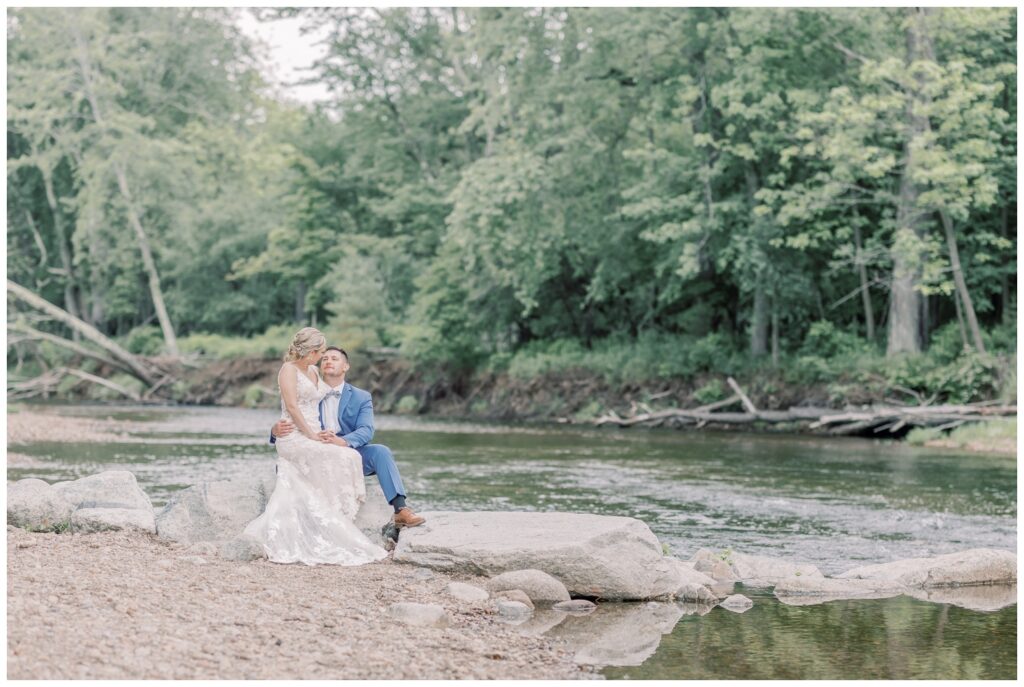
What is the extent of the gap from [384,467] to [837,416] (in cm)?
1754

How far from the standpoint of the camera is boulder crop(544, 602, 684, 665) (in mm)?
7094

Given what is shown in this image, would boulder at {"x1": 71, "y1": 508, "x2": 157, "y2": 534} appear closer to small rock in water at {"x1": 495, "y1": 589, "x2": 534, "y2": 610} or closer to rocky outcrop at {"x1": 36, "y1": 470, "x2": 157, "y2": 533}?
rocky outcrop at {"x1": 36, "y1": 470, "x2": 157, "y2": 533}

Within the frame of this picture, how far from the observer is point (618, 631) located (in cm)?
781

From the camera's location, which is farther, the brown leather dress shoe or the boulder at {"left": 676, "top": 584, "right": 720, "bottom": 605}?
the brown leather dress shoe

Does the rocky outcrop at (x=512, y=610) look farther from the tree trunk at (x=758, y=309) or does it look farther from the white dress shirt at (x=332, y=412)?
the tree trunk at (x=758, y=309)

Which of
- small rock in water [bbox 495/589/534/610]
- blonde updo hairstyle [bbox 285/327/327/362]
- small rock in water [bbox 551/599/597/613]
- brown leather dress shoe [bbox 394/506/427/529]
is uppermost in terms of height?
blonde updo hairstyle [bbox 285/327/327/362]

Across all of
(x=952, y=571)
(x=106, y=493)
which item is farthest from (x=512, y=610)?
(x=106, y=493)

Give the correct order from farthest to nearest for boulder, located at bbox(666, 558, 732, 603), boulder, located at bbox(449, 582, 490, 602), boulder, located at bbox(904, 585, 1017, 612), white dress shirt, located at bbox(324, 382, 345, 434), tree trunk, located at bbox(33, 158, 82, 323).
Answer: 1. tree trunk, located at bbox(33, 158, 82, 323)
2. white dress shirt, located at bbox(324, 382, 345, 434)
3. boulder, located at bbox(666, 558, 732, 603)
4. boulder, located at bbox(904, 585, 1017, 612)
5. boulder, located at bbox(449, 582, 490, 602)

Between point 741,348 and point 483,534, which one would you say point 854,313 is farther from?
point 483,534

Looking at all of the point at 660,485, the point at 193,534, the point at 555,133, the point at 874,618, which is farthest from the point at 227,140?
the point at 874,618

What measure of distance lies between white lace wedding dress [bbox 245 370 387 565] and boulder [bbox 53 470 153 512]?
160 cm

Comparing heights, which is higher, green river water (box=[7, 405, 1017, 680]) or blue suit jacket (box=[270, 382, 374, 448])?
blue suit jacket (box=[270, 382, 374, 448])

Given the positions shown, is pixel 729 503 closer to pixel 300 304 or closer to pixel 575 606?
pixel 575 606

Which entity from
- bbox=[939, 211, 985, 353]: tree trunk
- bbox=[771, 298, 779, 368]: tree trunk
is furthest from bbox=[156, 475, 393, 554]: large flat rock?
bbox=[771, 298, 779, 368]: tree trunk
